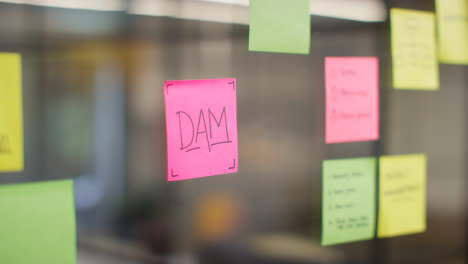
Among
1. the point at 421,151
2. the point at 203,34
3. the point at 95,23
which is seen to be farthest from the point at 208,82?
the point at 421,151

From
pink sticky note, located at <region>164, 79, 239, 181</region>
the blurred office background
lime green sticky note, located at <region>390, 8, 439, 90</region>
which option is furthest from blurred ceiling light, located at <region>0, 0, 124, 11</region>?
lime green sticky note, located at <region>390, 8, 439, 90</region>

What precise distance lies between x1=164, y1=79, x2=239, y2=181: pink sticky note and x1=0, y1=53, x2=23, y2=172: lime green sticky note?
206 millimetres

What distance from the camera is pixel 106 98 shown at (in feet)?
2.72

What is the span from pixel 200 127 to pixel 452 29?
605 millimetres

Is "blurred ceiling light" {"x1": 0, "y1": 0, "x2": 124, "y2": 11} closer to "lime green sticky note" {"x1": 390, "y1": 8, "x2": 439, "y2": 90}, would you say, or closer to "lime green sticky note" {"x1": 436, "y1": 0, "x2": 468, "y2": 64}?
"lime green sticky note" {"x1": 390, "y1": 8, "x2": 439, "y2": 90}

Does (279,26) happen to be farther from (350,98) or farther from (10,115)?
(10,115)

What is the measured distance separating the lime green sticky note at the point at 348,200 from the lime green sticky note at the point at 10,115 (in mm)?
523

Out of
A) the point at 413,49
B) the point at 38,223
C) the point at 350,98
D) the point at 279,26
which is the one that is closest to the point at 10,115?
the point at 38,223

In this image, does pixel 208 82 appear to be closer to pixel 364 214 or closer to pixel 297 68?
pixel 297 68

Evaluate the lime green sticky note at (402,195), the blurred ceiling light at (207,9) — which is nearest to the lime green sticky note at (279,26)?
the blurred ceiling light at (207,9)

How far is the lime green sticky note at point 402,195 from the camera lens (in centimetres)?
75

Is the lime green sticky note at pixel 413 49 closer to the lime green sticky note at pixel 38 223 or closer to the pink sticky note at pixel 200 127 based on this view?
the pink sticky note at pixel 200 127

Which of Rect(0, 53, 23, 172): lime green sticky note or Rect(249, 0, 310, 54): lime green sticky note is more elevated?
Rect(249, 0, 310, 54): lime green sticky note

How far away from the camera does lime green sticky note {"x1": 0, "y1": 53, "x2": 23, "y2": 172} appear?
19.6 inches
